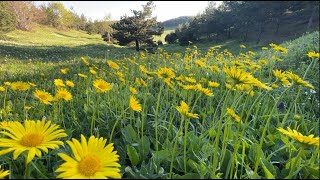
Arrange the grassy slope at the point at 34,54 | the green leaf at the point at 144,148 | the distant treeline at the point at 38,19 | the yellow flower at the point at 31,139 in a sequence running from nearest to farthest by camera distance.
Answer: the yellow flower at the point at 31,139, the green leaf at the point at 144,148, the grassy slope at the point at 34,54, the distant treeline at the point at 38,19

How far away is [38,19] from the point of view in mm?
12094

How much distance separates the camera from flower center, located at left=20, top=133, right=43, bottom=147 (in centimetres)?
83

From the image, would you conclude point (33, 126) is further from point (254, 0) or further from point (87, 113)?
point (254, 0)

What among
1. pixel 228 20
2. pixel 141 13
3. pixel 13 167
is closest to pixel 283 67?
pixel 13 167

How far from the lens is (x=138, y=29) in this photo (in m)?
16.8

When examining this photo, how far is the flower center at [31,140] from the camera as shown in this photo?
0.83 metres

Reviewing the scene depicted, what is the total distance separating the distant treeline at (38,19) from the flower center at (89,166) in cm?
666

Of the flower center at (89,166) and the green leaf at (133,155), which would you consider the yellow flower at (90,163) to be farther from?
the green leaf at (133,155)

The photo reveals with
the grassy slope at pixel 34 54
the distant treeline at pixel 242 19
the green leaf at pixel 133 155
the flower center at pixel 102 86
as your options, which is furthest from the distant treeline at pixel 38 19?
the distant treeline at pixel 242 19

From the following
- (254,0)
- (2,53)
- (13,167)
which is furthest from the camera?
(254,0)

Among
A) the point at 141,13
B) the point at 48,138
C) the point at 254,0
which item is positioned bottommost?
the point at 48,138

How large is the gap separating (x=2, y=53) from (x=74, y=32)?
426 inches

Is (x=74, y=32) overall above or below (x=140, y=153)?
above

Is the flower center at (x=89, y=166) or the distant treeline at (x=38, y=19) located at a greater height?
the distant treeline at (x=38, y=19)
